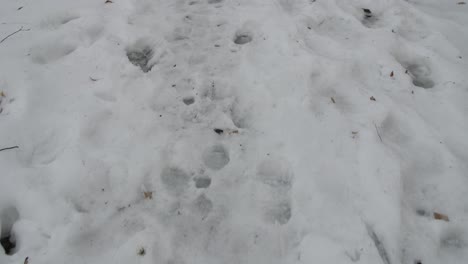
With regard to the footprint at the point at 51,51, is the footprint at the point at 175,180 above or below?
below

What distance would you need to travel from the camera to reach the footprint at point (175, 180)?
2.09 meters

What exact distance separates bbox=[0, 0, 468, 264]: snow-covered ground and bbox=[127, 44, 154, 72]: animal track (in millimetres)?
17

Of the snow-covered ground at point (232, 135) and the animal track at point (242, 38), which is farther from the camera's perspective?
the animal track at point (242, 38)

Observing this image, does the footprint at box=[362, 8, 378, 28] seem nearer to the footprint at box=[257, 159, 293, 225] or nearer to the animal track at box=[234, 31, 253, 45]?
the animal track at box=[234, 31, 253, 45]

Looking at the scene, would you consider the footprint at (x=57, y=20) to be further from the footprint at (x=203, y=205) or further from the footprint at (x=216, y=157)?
the footprint at (x=203, y=205)

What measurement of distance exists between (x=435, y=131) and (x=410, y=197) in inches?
22.4

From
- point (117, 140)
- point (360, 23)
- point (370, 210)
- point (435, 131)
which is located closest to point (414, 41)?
point (360, 23)

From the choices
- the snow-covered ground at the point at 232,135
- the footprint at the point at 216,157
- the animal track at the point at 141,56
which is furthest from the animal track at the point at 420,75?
the animal track at the point at 141,56

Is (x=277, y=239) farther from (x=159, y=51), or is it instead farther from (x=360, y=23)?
(x=360, y=23)

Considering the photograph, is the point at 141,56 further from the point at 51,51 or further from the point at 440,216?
the point at 440,216

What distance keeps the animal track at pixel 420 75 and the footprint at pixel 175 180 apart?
6.17 feet

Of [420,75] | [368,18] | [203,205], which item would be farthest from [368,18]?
[203,205]

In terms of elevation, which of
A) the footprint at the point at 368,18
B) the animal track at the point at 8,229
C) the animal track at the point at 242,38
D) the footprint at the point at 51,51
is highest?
the footprint at the point at 368,18

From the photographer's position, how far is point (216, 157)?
2.26 meters
